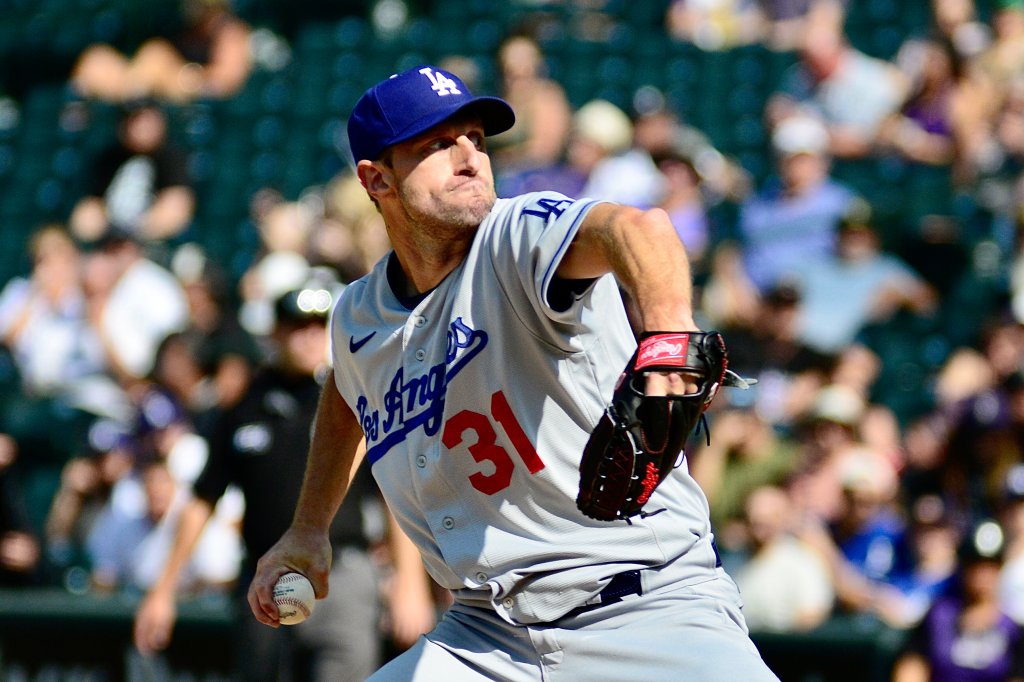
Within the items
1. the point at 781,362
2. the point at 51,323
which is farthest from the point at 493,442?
the point at 51,323

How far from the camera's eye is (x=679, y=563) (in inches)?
134

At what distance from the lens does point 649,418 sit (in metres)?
2.74

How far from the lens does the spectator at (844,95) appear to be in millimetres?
9375

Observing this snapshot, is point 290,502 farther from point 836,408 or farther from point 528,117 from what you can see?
point 528,117

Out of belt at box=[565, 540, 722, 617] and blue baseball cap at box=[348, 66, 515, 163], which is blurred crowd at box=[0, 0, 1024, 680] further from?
belt at box=[565, 540, 722, 617]

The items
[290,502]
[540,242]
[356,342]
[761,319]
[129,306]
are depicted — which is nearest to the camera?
[540,242]

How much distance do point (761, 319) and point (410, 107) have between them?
4918mm

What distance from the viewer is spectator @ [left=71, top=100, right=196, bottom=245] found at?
10.7 metres

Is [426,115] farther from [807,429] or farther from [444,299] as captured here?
[807,429]

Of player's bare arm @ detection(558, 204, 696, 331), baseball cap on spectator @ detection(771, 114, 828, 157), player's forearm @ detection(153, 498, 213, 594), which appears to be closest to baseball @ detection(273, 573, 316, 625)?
player's bare arm @ detection(558, 204, 696, 331)

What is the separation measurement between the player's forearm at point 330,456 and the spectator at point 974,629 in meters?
3.19

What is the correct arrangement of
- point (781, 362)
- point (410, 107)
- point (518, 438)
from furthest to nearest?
1. point (781, 362)
2. point (410, 107)
3. point (518, 438)

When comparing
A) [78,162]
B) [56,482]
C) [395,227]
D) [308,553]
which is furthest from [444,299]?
[78,162]

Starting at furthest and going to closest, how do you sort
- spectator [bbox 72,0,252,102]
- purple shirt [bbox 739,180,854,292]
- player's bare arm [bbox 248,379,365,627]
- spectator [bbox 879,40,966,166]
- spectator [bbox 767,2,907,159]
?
spectator [bbox 72,0,252,102], spectator [bbox 767,2,907,159], spectator [bbox 879,40,966,166], purple shirt [bbox 739,180,854,292], player's bare arm [bbox 248,379,365,627]
